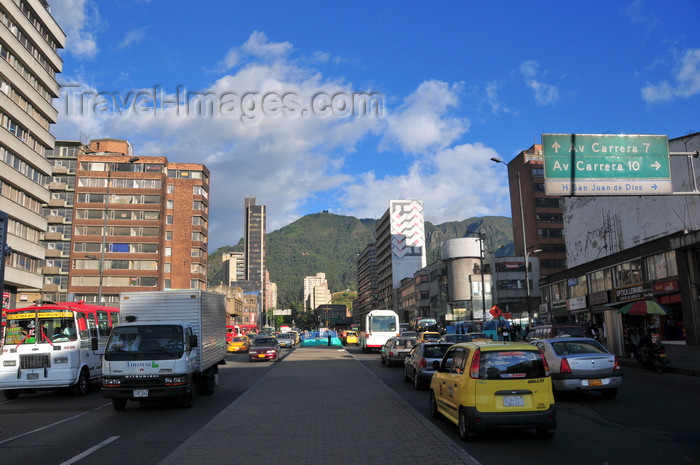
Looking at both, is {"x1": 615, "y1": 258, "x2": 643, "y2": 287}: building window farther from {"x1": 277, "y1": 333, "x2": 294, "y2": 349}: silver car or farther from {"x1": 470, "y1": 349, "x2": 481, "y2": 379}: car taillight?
{"x1": 470, "y1": 349, "x2": 481, "y2": 379}: car taillight

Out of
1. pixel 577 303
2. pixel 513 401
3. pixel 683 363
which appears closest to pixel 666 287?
pixel 683 363

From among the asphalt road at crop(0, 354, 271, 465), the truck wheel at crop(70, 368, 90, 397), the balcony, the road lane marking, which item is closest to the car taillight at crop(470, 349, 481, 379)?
the asphalt road at crop(0, 354, 271, 465)

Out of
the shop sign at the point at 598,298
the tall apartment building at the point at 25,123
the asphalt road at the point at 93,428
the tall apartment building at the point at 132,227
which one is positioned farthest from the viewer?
the tall apartment building at the point at 132,227

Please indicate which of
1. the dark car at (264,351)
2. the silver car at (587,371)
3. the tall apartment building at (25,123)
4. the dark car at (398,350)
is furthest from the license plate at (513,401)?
the tall apartment building at (25,123)

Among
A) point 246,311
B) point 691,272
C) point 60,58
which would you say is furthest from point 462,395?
point 246,311

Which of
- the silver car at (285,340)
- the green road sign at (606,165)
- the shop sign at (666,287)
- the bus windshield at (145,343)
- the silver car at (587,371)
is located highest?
the green road sign at (606,165)

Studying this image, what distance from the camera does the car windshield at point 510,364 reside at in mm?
8789

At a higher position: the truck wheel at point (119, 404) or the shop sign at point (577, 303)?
the shop sign at point (577, 303)

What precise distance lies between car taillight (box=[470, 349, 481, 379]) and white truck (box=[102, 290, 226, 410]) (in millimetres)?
7170

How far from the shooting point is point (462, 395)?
8.98m

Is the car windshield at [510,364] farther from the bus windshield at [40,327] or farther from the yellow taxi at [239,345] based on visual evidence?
the yellow taxi at [239,345]

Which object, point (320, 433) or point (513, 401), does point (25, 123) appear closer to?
point (320, 433)

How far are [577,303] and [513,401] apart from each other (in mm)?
43383

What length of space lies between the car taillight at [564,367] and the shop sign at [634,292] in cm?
2618
